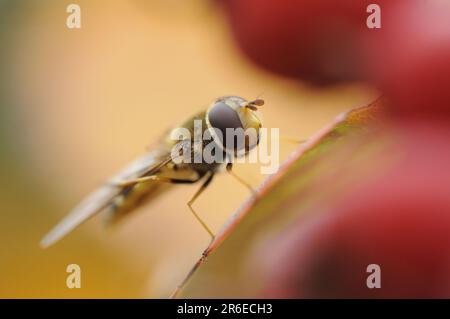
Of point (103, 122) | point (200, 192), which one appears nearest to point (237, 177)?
point (200, 192)

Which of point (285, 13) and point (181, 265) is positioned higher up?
point (285, 13)

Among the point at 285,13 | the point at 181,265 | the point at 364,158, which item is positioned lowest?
the point at 181,265

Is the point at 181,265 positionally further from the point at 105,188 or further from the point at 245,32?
the point at 245,32

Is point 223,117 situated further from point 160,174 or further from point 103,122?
point 103,122

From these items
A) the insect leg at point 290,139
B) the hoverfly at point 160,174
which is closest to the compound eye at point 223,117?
the hoverfly at point 160,174

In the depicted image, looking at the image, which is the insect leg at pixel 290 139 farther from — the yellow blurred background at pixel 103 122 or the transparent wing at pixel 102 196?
the transparent wing at pixel 102 196

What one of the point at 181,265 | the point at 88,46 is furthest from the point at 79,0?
the point at 181,265
